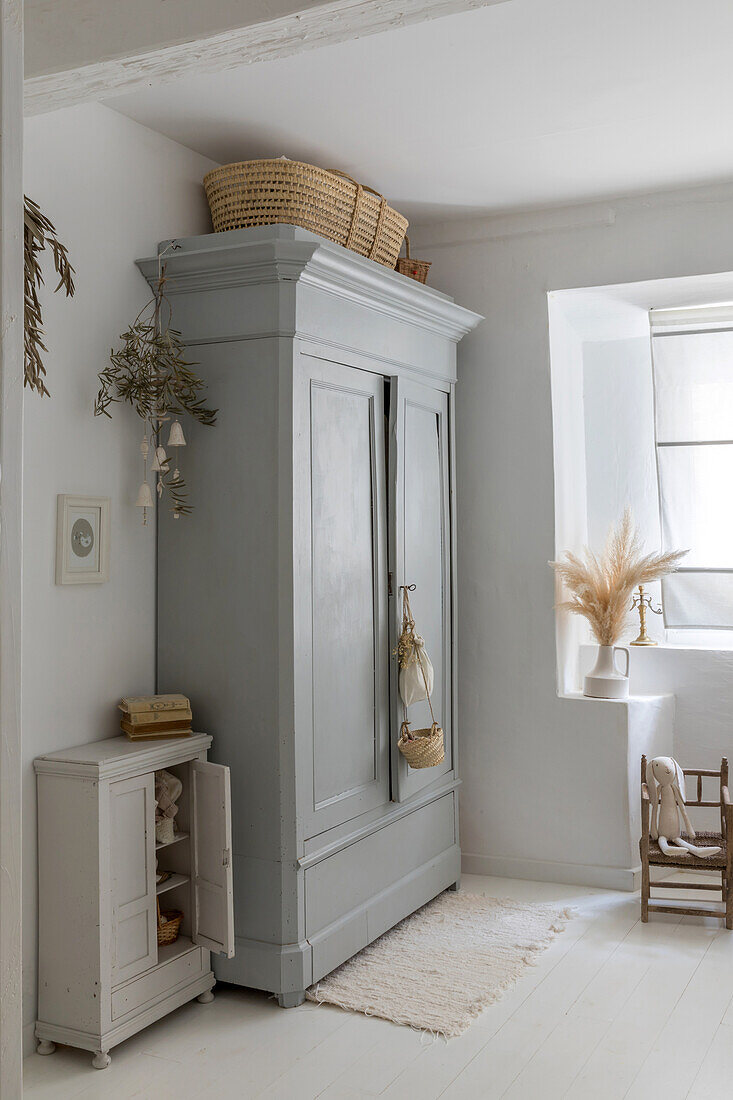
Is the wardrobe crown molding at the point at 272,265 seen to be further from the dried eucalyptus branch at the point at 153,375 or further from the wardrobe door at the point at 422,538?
→ the wardrobe door at the point at 422,538

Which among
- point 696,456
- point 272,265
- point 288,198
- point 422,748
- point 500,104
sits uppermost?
point 500,104

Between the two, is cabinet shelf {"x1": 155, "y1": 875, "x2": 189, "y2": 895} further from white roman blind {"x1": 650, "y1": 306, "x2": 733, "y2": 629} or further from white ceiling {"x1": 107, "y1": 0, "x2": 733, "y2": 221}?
white roman blind {"x1": 650, "y1": 306, "x2": 733, "y2": 629}

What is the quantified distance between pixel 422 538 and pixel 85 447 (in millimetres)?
1363

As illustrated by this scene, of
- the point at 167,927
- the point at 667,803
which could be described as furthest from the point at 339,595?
the point at 667,803

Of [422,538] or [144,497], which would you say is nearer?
[144,497]

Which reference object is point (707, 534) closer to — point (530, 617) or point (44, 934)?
point (530, 617)

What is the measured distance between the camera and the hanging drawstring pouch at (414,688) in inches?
133

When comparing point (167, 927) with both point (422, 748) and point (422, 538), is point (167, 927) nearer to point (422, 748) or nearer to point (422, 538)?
point (422, 748)

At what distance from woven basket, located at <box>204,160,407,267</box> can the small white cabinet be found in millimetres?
1655

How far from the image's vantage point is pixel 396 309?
3.48 meters

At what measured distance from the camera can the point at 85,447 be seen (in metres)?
2.85

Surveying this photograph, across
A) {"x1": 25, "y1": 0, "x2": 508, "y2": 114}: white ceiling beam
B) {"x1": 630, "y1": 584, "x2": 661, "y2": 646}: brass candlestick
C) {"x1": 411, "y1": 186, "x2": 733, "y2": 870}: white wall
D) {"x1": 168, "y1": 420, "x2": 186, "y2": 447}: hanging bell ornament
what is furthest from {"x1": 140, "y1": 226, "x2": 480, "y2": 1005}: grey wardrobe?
{"x1": 630, "y1": 584, "x2": 661, "y2": 646}: brass candlestick

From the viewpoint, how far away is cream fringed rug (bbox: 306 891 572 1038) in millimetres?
2857

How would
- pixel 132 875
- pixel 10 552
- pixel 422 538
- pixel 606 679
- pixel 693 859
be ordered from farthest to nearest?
pixel 606 679 < pixel 422 538 < pixel 693 859 < pixel 132 875 < pixel 10 552
